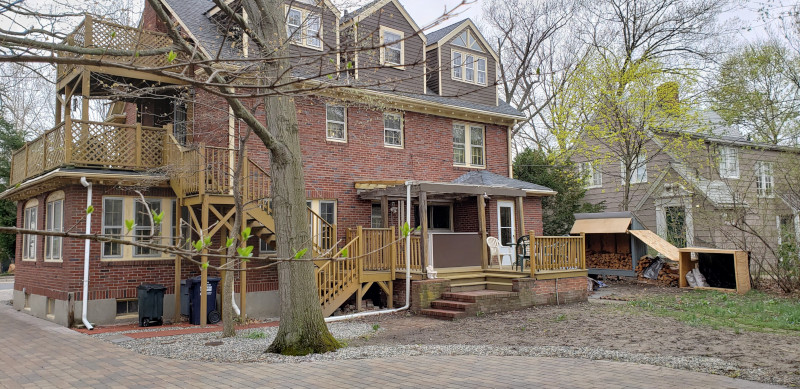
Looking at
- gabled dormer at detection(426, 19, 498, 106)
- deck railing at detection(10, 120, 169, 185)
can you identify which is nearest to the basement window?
deck railing at detection(10, 120, 169, 185)

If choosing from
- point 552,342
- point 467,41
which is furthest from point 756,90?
point 552,342

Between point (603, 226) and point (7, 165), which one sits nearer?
point (603, 226)

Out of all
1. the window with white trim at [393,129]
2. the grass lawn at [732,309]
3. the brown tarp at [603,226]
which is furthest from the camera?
the brown tarp at [603,226]

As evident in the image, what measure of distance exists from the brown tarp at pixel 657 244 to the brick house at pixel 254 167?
3.25m

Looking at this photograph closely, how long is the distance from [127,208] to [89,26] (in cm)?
410

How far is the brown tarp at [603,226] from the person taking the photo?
20.0 metres

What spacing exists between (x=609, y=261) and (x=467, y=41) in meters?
9.30

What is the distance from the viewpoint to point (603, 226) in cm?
2064

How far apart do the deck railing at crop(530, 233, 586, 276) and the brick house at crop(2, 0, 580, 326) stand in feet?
4.62

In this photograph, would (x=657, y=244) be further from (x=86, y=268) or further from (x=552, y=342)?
(x=86, y=268)

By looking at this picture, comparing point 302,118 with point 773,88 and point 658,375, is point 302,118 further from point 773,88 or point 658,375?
point 773,88

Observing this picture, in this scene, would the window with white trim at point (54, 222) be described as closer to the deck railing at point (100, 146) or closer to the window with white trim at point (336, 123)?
the deck railing at point (100, 146)

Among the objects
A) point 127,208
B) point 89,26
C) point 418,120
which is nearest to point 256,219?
point 127,208

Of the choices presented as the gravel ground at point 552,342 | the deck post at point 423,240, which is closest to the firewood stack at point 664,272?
the gravel ground at point 552,342
